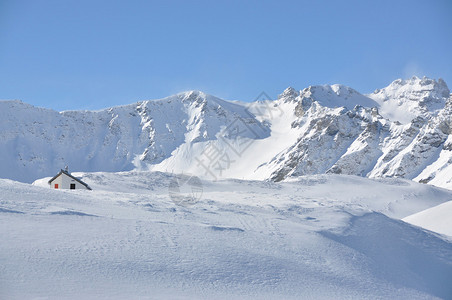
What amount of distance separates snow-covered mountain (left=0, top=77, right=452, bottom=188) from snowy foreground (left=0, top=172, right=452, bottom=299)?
8090 centimetres

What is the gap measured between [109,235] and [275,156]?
12541 centimetres

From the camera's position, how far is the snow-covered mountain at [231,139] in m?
124

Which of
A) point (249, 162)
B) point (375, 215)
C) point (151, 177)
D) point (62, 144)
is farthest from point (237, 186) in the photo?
point (62, 144)

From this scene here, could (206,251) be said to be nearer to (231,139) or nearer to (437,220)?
(437,220)

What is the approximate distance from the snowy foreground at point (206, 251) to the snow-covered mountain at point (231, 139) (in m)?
80.9

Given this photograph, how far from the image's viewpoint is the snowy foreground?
42.6 feet

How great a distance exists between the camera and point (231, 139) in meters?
162

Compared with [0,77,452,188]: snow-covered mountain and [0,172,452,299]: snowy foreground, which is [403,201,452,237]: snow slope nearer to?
[0,172,452,299]: snowy foreground

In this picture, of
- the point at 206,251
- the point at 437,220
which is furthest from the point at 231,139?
the point at 206,251

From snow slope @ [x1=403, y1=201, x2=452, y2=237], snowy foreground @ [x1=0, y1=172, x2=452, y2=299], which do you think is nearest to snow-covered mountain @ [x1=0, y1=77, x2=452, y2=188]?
snow slope @ [x1=403, y1=201, x2=452, y2=237]

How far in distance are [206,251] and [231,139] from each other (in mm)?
145637

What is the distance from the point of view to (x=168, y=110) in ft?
582

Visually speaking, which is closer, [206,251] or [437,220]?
[206,251]

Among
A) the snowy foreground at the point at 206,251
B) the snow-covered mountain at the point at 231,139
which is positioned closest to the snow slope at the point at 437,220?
the snowy foreground at the point at 206,251
